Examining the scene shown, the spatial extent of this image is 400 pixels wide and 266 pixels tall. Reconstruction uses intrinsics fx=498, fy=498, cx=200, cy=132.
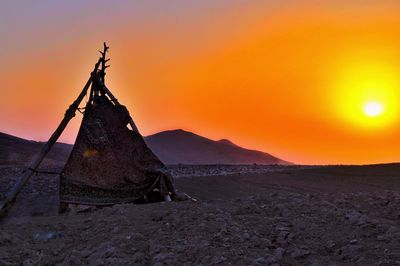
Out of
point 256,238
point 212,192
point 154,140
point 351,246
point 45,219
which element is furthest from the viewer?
point 154,140

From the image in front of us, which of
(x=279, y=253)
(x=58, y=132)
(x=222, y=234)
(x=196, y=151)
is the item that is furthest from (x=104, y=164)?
(x=196, y=151)

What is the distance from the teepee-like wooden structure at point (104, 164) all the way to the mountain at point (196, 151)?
66404 mm

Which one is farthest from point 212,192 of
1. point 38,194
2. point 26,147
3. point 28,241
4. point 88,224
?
point 26,147

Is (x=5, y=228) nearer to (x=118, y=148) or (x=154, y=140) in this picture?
(x=118, y=148)

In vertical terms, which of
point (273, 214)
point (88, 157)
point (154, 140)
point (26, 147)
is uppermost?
point (154, 140)

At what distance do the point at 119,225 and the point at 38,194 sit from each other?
907 cm

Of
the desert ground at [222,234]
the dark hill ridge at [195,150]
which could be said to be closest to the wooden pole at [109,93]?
the desert ground at [222,234]

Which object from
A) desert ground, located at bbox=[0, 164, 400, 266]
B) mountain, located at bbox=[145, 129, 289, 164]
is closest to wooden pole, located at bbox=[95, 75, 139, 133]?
desert ground, located at bbox=[0, 164, 400, 266]

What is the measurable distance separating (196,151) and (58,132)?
255ft

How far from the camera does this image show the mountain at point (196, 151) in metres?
83.8

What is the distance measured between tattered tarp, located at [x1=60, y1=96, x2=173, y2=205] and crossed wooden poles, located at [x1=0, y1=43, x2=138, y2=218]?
366 millimetres

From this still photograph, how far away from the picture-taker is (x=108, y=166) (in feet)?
40.7

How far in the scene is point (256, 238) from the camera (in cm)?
646

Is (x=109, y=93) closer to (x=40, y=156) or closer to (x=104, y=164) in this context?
(x=104, y=164)
